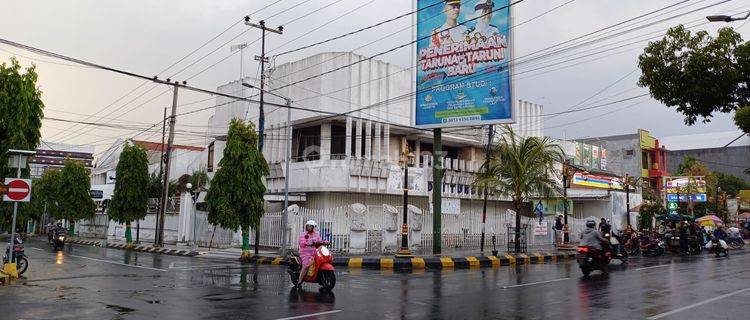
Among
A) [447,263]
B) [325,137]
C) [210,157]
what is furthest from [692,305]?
[210,157]

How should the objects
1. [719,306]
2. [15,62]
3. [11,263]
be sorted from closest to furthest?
[719,306]
[11,263]
[15,62]

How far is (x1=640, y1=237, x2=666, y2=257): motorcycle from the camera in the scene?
25.3 m

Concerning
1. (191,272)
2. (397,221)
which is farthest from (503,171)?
(191,272)

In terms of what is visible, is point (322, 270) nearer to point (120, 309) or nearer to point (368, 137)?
point (120, 309)

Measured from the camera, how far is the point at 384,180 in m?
31.6

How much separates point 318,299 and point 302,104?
22493 mm

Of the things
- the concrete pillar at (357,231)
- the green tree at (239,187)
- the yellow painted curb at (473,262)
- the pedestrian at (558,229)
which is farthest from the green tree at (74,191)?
the pedestrian at (558,229)

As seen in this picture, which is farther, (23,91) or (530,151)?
(530,151)

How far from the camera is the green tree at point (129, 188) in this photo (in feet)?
103

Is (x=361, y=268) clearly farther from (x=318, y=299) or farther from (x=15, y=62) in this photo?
(x=15, y=62)

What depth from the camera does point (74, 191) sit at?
1540 inches

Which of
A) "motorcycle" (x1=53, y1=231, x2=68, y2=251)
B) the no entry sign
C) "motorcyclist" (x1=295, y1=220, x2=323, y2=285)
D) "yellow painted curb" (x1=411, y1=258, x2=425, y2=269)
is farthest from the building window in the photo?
"motorcyclist" (x1=295, y1=220, x2=323, y2=285)

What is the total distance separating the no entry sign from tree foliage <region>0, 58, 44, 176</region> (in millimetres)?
1718

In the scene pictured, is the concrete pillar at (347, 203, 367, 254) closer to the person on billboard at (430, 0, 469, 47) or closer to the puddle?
the person on billboard at (430, 0, 469, 47)
